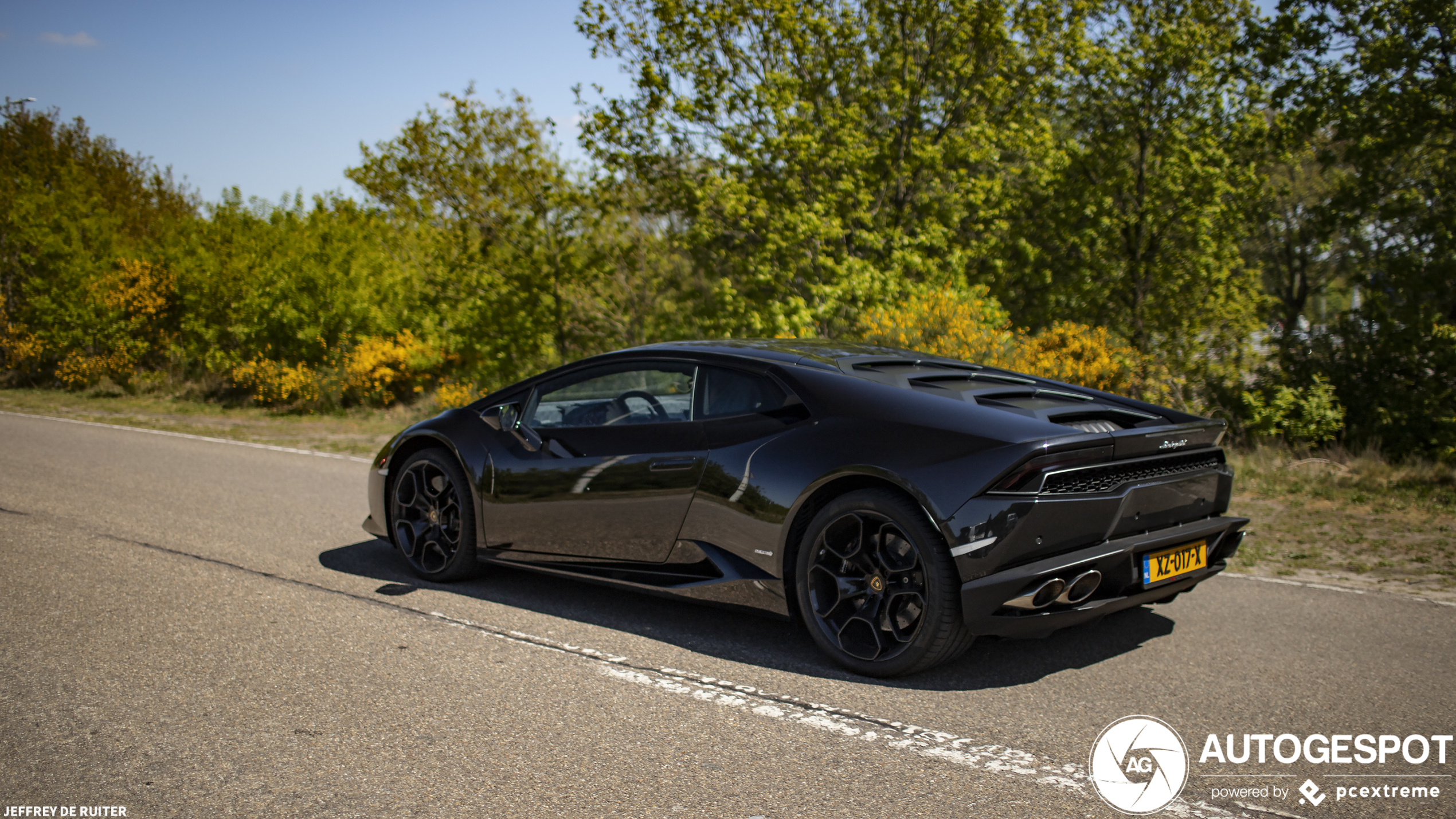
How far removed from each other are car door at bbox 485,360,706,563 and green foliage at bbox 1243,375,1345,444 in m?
11.9

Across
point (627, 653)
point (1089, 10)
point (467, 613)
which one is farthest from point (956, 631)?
point (1089, 10)

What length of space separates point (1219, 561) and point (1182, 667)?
51cm

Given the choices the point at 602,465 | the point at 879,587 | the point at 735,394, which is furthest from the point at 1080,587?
the point at 602,465

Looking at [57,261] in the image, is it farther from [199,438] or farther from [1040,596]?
[1040,596]

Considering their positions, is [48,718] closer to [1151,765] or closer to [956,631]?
[956,631]

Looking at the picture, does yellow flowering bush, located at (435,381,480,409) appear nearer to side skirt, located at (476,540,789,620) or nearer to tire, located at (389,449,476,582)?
tire, located at (389,449,476,582)

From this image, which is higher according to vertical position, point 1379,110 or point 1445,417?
point 1379,110

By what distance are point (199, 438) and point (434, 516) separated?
31.0 feet

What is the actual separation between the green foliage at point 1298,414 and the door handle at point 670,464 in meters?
12.1

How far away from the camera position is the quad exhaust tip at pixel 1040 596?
347cm

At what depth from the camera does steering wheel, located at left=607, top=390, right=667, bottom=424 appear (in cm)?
459

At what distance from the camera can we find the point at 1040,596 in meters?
3.49

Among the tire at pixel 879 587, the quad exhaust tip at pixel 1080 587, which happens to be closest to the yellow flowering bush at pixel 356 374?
the tire at pixel 879 587

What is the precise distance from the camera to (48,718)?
11.1ft
